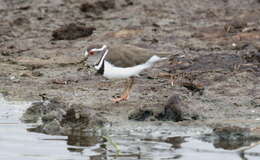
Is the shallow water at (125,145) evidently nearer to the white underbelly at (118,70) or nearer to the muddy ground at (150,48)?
the muddy ground at (150,48)

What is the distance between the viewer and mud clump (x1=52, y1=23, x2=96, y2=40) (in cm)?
1409

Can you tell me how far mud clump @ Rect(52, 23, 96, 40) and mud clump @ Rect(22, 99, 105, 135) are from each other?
4476 mm

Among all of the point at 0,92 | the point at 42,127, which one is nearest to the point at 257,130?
the point at 42,127

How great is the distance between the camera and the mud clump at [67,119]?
931 centimetres

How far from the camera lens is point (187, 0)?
16.6 meters

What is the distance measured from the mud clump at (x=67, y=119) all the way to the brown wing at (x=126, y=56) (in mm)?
793

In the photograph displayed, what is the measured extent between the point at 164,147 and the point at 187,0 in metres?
8.57

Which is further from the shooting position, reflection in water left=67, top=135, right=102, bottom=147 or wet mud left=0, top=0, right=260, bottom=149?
wet mud left=0, top=0, right=260, bottom=149

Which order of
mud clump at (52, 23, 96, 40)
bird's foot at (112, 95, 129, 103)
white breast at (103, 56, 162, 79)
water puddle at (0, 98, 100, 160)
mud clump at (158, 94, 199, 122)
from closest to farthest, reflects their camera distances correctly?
water puddle at (0, 98, 100, 160)
mud clump at (158, 94, 199, 122)
white breast at (103, 56, 162, 79)
bird's foot at (112, 95, 129, 103)
mud clump at (52, 23, 96, 40)

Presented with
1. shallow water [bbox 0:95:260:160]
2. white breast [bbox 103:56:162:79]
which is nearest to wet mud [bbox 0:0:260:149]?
shallow water [bbox 0:95:260:160]

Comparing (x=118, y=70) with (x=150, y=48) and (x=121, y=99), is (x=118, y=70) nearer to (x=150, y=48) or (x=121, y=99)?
(x=121, y=99)

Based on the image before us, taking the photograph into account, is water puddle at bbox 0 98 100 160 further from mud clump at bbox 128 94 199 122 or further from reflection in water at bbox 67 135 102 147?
mud clump at bbox 128 94 199 122

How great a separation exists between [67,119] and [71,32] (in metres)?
4.91

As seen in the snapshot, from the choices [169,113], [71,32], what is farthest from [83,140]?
[71,32]
